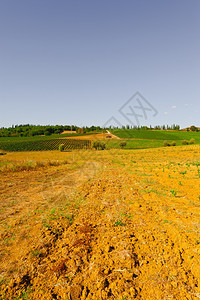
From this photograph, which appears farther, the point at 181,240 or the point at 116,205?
the point at 116,205

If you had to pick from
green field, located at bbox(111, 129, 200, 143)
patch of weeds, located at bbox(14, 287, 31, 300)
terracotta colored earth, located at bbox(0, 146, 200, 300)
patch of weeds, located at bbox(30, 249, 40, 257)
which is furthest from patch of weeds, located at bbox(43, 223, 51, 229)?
green field, located at bbox(111, 129, 200, 143)

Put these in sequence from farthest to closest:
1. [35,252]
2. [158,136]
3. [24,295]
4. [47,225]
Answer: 1. [158,136]
2. [47,225]
3. [35,252]
4. [24,295]

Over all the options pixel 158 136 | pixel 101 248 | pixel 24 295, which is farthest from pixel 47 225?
pixel 158 136

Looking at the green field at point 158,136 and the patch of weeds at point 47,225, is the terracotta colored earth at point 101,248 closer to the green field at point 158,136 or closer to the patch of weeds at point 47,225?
the patch of weeds at point 47,225

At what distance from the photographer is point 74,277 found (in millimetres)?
3209

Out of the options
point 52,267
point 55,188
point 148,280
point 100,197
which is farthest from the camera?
point 55,188

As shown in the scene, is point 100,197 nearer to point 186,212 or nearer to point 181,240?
point 186,212

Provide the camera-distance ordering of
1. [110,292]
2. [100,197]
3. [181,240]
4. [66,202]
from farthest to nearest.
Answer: [100,197] < [66,202] < [181,240] < [110,292]

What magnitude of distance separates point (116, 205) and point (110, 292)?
3987mm

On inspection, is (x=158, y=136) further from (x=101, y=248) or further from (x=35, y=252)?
(x=35, y=252)

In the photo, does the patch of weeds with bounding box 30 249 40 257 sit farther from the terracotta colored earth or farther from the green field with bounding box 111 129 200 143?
the green field with bounding box 111 129 200 143

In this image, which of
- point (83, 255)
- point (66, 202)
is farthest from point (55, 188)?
point (83, 255)

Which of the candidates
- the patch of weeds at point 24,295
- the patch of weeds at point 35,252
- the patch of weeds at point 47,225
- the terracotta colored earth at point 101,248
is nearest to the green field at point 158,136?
the terracotta colored earth at point 101,248

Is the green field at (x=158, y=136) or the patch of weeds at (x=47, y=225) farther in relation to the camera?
the green field at (x=158, y=136)
